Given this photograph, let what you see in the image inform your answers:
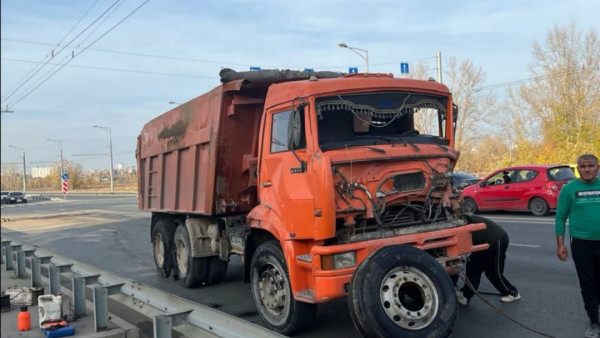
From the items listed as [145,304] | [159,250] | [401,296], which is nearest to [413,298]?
[401,296]

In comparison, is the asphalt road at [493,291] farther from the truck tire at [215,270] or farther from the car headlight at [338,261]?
the car headlight at [338,261]

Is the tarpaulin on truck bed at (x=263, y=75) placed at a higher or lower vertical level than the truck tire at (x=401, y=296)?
higher

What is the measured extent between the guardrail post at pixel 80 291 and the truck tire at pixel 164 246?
9.68 feet

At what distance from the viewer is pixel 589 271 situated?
5.11 metres

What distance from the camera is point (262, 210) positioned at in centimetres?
588

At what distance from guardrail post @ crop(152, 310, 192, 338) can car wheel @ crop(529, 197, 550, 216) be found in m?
14.8

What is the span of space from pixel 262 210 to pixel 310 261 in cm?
119

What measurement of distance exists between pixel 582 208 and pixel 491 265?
56.8 inches

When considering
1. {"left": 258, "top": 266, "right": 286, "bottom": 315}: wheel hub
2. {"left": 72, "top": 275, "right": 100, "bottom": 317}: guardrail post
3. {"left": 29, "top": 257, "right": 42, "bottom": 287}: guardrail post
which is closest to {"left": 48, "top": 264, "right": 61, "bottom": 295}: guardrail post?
{"left": 72, "top": 275, "right": 100, "bottom": 317}: guardrail post

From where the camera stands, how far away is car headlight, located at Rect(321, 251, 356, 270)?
4.73 metres

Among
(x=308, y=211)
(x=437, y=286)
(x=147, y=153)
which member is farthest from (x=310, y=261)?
(x=147, y=153)

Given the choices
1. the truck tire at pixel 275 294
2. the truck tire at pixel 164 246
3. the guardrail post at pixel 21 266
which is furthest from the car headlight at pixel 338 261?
the guardrail post at pixel 21 266

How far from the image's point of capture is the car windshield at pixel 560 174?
53.1ft

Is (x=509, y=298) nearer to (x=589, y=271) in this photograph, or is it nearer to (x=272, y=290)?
(x=589, y=271)
